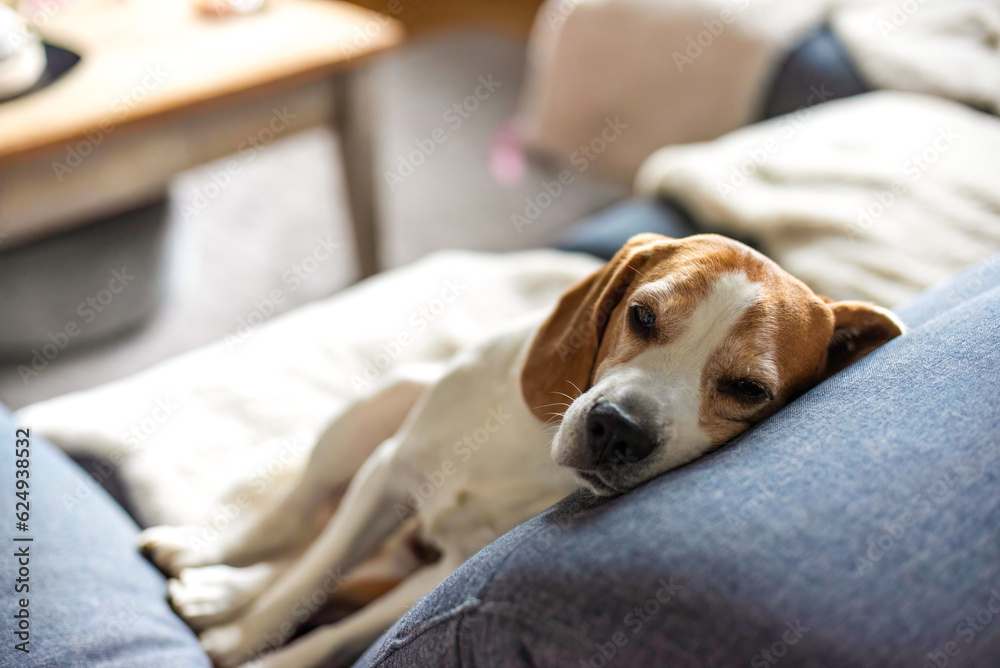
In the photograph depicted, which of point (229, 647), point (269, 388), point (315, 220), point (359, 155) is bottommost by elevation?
point (315, 220)

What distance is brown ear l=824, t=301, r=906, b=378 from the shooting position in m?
1.06

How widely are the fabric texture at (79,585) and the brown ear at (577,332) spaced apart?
70cm

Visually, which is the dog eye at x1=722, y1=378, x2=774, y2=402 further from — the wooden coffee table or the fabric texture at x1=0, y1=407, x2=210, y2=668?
the wooden coffee table

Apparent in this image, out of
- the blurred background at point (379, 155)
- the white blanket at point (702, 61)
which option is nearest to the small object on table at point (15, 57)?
the blurred background at point (379, 155)

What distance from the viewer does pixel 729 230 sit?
6.24 feet

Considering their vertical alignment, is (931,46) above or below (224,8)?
below

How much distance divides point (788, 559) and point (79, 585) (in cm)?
104

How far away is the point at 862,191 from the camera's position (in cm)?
180

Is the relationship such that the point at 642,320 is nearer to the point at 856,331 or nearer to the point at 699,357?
the point at 699,357

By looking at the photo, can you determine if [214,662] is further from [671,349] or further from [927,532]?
[927,532]

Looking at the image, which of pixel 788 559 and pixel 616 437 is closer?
pixel 788 559

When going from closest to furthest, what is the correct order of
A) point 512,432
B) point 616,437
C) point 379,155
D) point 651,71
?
point 616,437
point 512,432
point 651,71
point 379,155

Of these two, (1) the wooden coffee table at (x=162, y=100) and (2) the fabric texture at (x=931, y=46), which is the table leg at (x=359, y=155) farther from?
(2) the fabric texture at (x=931, y=46)

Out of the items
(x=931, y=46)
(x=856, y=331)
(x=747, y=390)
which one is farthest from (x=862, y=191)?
(x=747, y=390)
